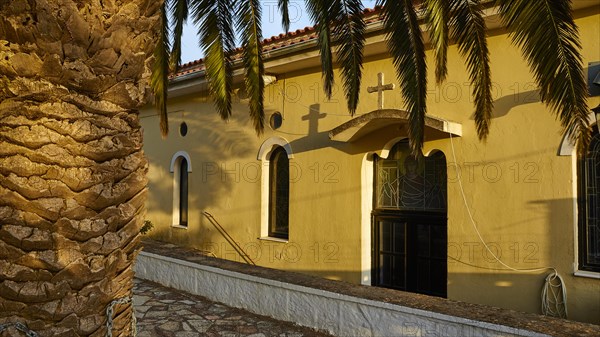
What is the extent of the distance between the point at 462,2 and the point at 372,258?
5506 mm

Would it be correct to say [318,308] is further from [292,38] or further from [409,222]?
[292,38]

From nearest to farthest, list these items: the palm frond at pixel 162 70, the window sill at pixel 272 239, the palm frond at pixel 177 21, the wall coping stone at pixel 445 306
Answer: the wall coping stone at pixel 445 306 → the palm frond at pixel 177 21 → the palm frond at pixel 162 70 → the window sill at pixel 272 239

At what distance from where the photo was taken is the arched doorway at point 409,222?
795cm

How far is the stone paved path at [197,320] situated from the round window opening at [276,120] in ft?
13.1

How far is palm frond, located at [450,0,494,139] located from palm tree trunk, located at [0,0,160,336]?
2.83 metres

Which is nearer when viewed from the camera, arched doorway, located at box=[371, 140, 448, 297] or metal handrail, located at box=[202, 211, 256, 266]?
arched doorway, located at box=[371, 140, 448, 297]

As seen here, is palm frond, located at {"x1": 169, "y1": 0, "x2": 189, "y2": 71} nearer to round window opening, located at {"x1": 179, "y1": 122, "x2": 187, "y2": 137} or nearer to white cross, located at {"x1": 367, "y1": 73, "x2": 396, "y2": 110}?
white cross, located at {"x1": 367, "y1": 73, "x2": 396, "y2": 110}

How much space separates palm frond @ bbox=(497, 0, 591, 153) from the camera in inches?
122

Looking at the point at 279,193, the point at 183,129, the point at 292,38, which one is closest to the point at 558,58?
the point at 292,38

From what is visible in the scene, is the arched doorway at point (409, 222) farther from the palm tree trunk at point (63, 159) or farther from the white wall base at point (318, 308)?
the palm tree trunk at point (63, 159)

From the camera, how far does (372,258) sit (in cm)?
873

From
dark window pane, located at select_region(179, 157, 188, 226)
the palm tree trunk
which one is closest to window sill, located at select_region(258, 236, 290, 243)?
dark window pane, located at select_region(179, 157, 188, 226)

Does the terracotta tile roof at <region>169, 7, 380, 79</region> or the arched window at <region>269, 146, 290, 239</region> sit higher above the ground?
the terracotta tile roof at <region>169, 7, 380, 79</region>

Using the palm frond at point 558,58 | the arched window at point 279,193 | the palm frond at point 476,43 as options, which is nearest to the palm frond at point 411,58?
the palm frond at point 476,43
